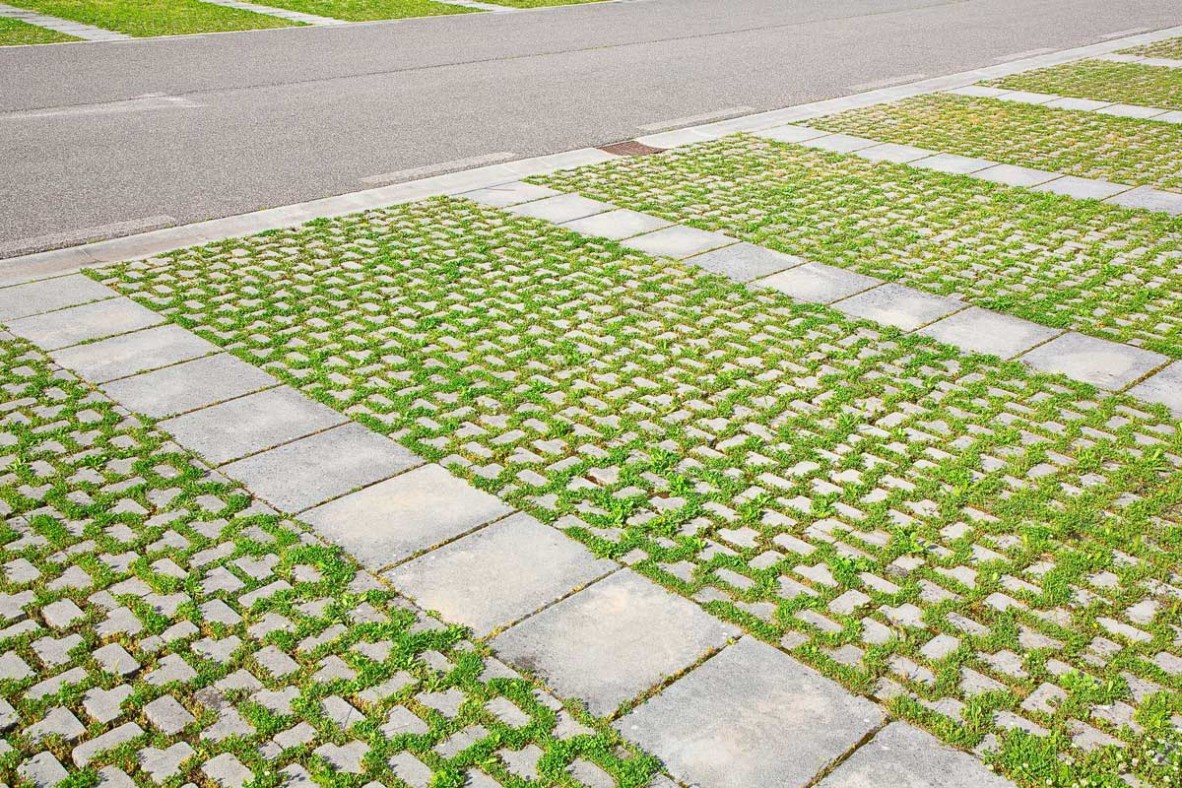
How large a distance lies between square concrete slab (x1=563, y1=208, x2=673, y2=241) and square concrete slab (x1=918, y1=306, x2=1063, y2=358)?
2.71 m

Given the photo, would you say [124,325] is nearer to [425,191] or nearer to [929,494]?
[425,191]

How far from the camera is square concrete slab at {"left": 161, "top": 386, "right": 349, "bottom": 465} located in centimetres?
569

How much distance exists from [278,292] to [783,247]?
3.72 meters

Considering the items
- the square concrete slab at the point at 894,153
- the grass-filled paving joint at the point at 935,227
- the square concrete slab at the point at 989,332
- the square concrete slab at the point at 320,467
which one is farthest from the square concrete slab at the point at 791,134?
the square concrete slab at the point at 320,467

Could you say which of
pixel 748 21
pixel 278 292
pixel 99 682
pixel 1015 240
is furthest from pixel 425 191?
pixel 748 21

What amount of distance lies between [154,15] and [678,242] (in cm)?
1515

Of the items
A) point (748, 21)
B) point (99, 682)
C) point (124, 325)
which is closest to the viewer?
point (99, 682)

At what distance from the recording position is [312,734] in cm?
379

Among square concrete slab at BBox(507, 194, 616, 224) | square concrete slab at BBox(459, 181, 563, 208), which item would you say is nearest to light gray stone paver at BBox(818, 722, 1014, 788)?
square concrete slab at BBox(507, 194, 616, 224)

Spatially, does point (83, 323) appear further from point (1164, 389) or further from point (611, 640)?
point (1164, 389)

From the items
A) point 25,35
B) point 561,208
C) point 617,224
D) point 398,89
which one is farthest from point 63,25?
point 617,224

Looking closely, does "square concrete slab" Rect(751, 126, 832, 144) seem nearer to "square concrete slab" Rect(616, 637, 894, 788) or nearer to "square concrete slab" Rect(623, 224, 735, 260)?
"square concrete slab" Rect(623, 224, 735, 260)

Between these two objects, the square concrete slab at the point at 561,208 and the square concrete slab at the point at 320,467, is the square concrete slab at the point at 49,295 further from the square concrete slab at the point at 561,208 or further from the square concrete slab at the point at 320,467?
the square concrete slab at the point at 561,208

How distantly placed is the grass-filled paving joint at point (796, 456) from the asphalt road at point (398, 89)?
6.74ft
